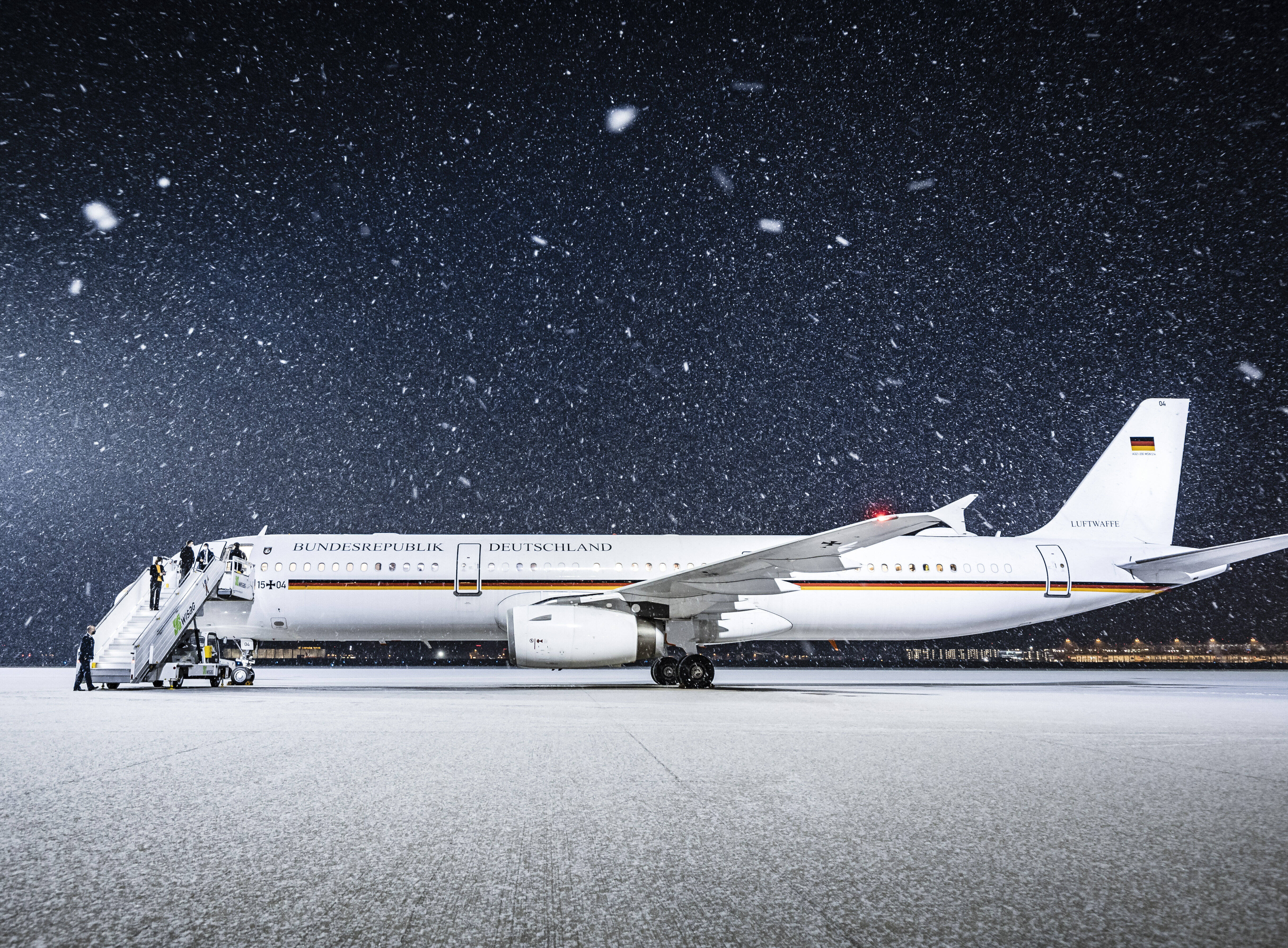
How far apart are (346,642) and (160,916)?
20.0 meters

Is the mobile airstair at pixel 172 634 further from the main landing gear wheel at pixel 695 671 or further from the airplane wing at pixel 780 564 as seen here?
the main landing gear wheel at pixel 695 671

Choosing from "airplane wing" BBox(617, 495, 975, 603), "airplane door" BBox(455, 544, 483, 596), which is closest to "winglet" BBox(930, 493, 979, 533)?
"airplane wing" BBox(617, 495, 975, 603)

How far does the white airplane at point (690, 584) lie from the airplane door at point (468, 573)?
33 mm

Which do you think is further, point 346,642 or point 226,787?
point 346,642

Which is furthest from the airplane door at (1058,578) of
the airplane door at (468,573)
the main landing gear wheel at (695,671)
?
the airplane door at (468,573)

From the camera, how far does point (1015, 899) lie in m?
2.97

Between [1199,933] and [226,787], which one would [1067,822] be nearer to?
[1199,933]

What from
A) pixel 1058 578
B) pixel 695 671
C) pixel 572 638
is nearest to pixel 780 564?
pixel 695 671

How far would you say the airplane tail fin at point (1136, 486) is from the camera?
942 inches

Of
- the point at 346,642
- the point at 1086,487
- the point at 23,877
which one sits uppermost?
the point at 1086,487

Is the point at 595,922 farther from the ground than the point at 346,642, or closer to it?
farther from the ground

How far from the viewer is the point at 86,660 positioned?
57.9 ft

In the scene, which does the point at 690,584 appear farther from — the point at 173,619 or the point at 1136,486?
the point at 1136,486

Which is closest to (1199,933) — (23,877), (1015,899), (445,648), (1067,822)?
(1015,899)
